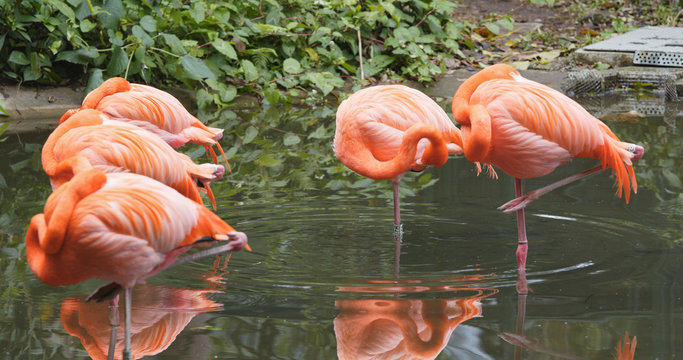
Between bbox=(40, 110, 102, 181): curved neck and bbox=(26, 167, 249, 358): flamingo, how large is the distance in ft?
1.30

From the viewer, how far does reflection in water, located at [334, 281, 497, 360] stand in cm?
277

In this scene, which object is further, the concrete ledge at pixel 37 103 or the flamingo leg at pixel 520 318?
the concrete ledge at pixel 37 103

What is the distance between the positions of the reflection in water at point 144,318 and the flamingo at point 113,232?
10cm

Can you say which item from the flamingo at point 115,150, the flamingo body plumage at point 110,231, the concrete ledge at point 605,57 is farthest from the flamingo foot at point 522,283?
the concrete ledge at point 605,57

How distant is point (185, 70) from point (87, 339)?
5.05 meters

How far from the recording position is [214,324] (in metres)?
2.95

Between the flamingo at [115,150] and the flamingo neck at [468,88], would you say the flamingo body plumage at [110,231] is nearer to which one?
the flamingo at [115,150]

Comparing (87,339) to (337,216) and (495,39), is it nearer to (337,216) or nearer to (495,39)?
(337,216)

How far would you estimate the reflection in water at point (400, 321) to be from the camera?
2768 mm

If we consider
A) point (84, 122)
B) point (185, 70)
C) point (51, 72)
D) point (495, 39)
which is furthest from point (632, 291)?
point (495, 39)

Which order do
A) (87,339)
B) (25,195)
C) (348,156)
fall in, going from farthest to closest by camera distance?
(25,195) → (348,156) → (87,339)

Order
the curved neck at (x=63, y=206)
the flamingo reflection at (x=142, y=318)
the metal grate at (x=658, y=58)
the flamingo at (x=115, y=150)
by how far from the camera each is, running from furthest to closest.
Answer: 1. the metal grate at (x=658, y=58)
2. the flamingo at (x=115, y=150)
3. the flamingo reflection at (x=142, y=318)
4. the curved neck at (x=63, y=206)

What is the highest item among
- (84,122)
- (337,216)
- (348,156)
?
(84,122)

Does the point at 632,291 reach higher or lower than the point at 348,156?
lower
